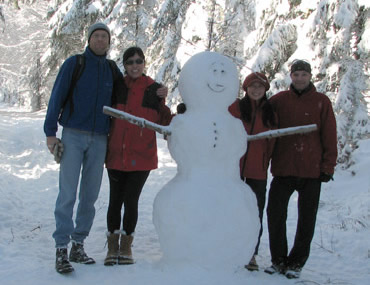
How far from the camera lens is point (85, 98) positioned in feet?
10.7

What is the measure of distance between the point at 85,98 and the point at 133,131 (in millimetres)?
515

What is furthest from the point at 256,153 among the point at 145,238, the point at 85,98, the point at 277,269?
the point at 145,238

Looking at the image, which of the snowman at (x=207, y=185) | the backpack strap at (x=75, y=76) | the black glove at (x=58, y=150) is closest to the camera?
the snowman at (x=207, y=185)

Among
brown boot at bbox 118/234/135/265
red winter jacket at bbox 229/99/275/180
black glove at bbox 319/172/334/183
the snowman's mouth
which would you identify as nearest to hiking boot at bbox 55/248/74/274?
brown boot at bbox 118/234/135/265

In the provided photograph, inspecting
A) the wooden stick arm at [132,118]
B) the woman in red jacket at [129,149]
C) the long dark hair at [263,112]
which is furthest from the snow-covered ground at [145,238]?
the long dark hair at [263,112]

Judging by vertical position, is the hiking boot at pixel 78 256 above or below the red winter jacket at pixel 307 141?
below

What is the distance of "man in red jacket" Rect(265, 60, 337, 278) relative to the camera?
3.38 m

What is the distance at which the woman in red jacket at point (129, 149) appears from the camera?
10.9 feet

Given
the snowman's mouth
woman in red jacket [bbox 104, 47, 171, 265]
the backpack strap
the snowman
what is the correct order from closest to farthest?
the snowman < the snowman's mouth < the backpack strap < woman in red jacket [bbox 104, 47, 171, 265]

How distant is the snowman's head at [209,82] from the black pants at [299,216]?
119 cm

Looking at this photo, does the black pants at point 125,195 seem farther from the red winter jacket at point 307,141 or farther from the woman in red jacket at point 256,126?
the red winter jacket at point 307,141

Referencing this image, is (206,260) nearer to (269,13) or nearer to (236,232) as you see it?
(236,232)

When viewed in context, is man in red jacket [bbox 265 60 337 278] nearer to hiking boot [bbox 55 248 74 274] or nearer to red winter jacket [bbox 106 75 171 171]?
red winter jacket [bbox 106 75 171 171]

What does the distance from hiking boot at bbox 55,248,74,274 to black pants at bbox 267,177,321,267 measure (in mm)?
1875
